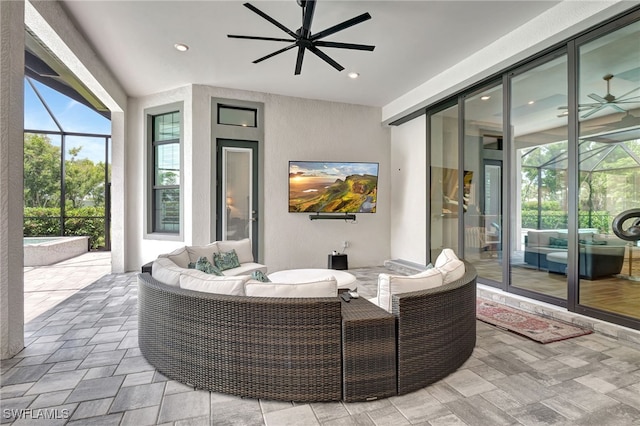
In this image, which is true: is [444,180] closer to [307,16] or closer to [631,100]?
[631,100]

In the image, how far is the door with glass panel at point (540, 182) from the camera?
355cm

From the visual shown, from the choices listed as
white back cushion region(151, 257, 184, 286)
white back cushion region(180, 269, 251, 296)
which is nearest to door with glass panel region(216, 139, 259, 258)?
white back cushion region(151, 257, 184, 286)

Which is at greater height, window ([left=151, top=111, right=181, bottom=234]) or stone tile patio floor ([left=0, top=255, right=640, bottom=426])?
window ([left=151, top=111, right=181, bottom=234])

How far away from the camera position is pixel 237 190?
5.84m

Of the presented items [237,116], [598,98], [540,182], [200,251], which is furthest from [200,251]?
[598,98]

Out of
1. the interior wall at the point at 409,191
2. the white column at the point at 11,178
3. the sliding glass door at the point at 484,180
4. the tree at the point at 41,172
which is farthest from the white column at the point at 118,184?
the sliding glass door at the point at 484,180

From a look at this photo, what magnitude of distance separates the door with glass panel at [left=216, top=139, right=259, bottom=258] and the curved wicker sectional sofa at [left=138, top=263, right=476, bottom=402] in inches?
140

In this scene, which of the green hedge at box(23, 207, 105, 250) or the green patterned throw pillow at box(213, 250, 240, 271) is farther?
the green hedge at box(23, 207, 105, 250)

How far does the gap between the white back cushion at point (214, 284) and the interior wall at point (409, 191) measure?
14.7 feet

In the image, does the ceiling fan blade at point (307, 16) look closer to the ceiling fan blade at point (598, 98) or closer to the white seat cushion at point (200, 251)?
the white seat cushion at point (200, 251)

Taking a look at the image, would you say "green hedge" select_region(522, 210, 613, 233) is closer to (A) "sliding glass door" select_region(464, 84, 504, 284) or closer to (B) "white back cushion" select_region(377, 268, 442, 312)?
(A) "sliding glass door" select_region(464, 84, 504, 284)

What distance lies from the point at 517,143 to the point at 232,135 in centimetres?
448

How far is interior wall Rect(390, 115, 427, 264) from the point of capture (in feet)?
19.5

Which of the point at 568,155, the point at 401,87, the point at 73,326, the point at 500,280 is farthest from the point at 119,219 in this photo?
the point at 568,155
